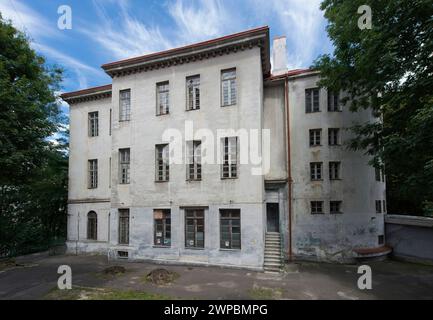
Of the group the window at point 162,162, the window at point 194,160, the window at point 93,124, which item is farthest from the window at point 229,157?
the window at point 93,124

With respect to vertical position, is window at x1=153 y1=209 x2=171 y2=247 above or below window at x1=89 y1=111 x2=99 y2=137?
below

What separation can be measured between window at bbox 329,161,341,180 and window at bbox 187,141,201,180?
28.6 ft

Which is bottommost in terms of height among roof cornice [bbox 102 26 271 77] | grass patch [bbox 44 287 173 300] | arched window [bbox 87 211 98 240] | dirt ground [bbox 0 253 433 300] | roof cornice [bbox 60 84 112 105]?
dirt ground [bbox 0 253 433 300]

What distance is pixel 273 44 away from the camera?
19656 mm

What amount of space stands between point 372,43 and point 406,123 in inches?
149

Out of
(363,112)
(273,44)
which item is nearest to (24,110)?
(273,44)

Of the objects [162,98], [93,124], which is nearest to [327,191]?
[162,98]

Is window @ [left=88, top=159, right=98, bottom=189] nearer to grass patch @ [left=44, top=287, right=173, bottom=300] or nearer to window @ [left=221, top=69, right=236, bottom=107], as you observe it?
grass patch @ [left=44, top=287, right=173, bottom=300]

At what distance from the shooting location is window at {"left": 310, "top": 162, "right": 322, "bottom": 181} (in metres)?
17.4

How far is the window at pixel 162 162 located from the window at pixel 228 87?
176 inches

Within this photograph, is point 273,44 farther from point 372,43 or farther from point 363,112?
point 372,43

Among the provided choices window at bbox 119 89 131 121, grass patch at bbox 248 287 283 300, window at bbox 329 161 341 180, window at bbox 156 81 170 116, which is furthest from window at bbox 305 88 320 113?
window at bbox 119 89 131 121

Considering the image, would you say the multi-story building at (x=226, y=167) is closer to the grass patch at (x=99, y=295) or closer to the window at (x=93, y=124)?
the window at (x=93, y=124)

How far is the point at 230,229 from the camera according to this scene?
568 inches
